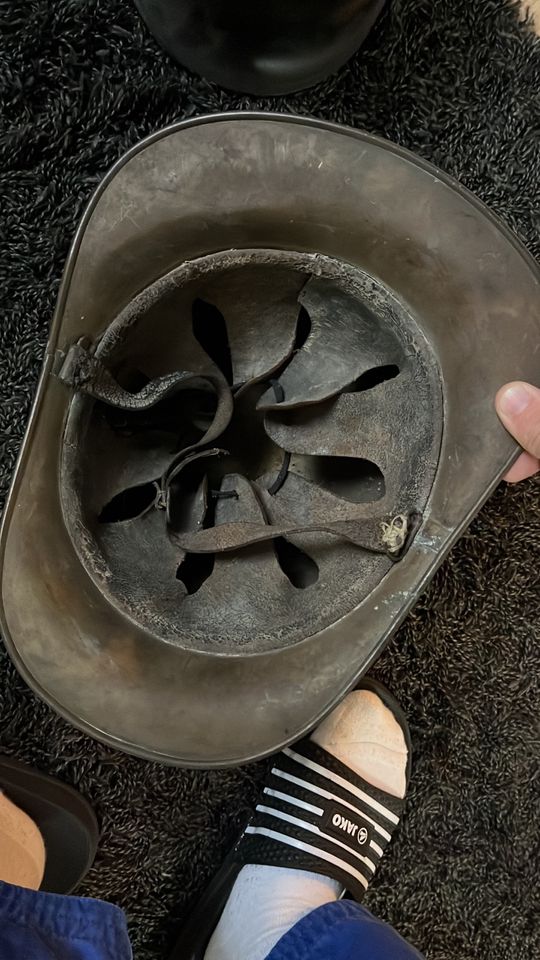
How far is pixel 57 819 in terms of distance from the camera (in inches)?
42.4

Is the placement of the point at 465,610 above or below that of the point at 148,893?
above

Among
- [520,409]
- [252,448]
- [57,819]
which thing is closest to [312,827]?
[57,819]

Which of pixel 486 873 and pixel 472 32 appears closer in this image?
pixel 472 32

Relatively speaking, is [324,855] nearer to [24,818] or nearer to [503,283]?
[24,818]

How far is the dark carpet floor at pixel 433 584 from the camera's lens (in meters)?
0.99

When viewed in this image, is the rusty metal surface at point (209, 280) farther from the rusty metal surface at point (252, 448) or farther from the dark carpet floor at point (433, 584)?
the dark carpet floor at point (433, 584)

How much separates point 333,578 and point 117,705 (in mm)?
251

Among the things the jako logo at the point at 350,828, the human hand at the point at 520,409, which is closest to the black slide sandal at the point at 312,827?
the jako logo at the point at 350,828

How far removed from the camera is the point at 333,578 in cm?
89

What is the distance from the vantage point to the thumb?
0.78 meters

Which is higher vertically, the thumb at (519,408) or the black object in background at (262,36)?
the black object in background at (262,36)

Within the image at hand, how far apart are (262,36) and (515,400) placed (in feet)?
1.53

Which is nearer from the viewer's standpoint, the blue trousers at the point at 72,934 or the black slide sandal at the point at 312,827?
the blue trousers at the point at 72,934

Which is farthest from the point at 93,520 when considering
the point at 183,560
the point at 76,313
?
the point at 76,313
